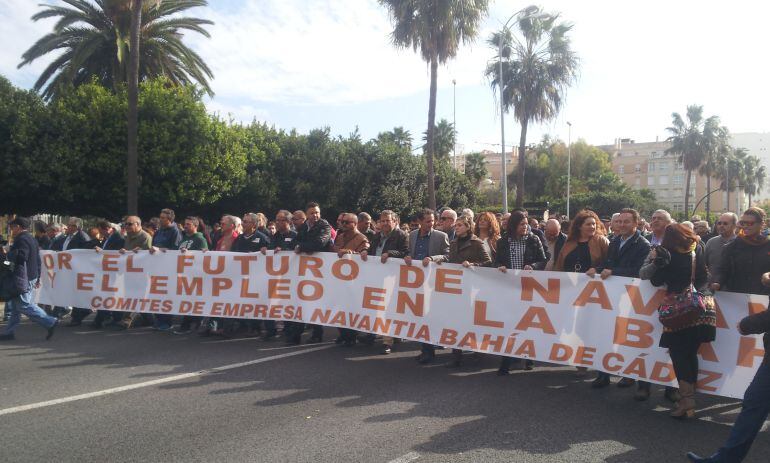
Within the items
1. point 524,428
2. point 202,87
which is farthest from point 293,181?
point 524,428

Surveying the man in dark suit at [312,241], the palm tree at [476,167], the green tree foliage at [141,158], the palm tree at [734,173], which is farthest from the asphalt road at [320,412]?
the palm tree at [734,173]

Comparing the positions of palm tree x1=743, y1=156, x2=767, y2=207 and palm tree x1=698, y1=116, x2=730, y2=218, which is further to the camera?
palm tree x1=743, y1=156, x2=767, y2=207

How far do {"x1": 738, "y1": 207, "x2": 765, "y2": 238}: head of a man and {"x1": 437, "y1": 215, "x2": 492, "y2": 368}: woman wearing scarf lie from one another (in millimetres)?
2631

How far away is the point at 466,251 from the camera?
729cm

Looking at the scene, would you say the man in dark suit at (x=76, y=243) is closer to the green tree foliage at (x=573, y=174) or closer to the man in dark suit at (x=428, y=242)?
the man in dark suit at (x=428, y=242)

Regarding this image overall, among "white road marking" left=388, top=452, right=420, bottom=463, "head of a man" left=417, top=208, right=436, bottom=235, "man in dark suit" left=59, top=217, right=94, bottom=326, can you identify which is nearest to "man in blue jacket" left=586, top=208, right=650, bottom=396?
"head of a man" left=417, top=208, right=436, bottom=235

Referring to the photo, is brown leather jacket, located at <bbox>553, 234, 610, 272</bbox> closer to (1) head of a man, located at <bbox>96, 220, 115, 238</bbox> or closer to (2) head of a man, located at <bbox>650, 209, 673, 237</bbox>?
(2) head of a man, located at <bbox>650, 209, 673, 237</bbox>

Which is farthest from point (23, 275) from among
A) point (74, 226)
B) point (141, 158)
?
point (141, 158)

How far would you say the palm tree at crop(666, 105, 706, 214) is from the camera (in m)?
61.0

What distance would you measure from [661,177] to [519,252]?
356 feet

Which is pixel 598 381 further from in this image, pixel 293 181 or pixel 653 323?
pixel 293 181

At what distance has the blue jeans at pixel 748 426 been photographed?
12.9 feet

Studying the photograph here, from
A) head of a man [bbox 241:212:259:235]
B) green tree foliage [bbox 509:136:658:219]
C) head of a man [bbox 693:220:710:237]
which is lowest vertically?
head of a man [bbox 241:212:259:235]

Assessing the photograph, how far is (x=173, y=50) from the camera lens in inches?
861
